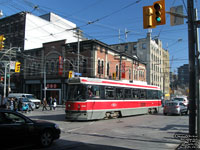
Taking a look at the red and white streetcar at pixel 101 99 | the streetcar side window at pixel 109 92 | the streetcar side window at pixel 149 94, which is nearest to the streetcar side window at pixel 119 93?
the red and white streetcar at pixel 101 99

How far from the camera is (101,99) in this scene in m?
15.2

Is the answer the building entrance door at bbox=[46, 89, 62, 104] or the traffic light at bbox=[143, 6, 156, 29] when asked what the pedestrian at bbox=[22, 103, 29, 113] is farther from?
the traffic light at bbox=[143, 6, 156, 29]

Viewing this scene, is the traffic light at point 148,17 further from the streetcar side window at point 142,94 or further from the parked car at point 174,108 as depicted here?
the parked car at point 174,108

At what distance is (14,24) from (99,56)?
23.3 meters

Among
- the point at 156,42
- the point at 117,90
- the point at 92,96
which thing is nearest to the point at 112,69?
the point at 117,90

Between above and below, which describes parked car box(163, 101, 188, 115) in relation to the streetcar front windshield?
below

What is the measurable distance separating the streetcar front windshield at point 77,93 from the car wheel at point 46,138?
21.9 feet

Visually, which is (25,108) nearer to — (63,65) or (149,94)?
(149,94)

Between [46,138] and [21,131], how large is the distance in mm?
1108

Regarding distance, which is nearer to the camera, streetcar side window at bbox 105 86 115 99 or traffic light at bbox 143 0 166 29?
traffic light at bbox 143 0 166 29

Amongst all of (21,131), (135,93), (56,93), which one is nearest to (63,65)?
(56,93)

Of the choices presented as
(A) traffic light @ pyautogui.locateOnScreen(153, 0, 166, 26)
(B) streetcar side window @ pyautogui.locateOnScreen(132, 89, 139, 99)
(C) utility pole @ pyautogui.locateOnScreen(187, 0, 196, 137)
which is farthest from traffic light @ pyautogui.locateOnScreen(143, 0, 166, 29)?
(B) streetcar side window @ pyautogui.locateOnScreen(132, 89, 139, 99)

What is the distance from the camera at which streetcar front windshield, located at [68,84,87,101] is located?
46.7ft

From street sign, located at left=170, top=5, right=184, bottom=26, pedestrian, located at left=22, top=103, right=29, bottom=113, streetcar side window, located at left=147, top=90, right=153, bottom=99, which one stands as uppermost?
street sign, located at left=170, top=5, right=184, bottom=26
